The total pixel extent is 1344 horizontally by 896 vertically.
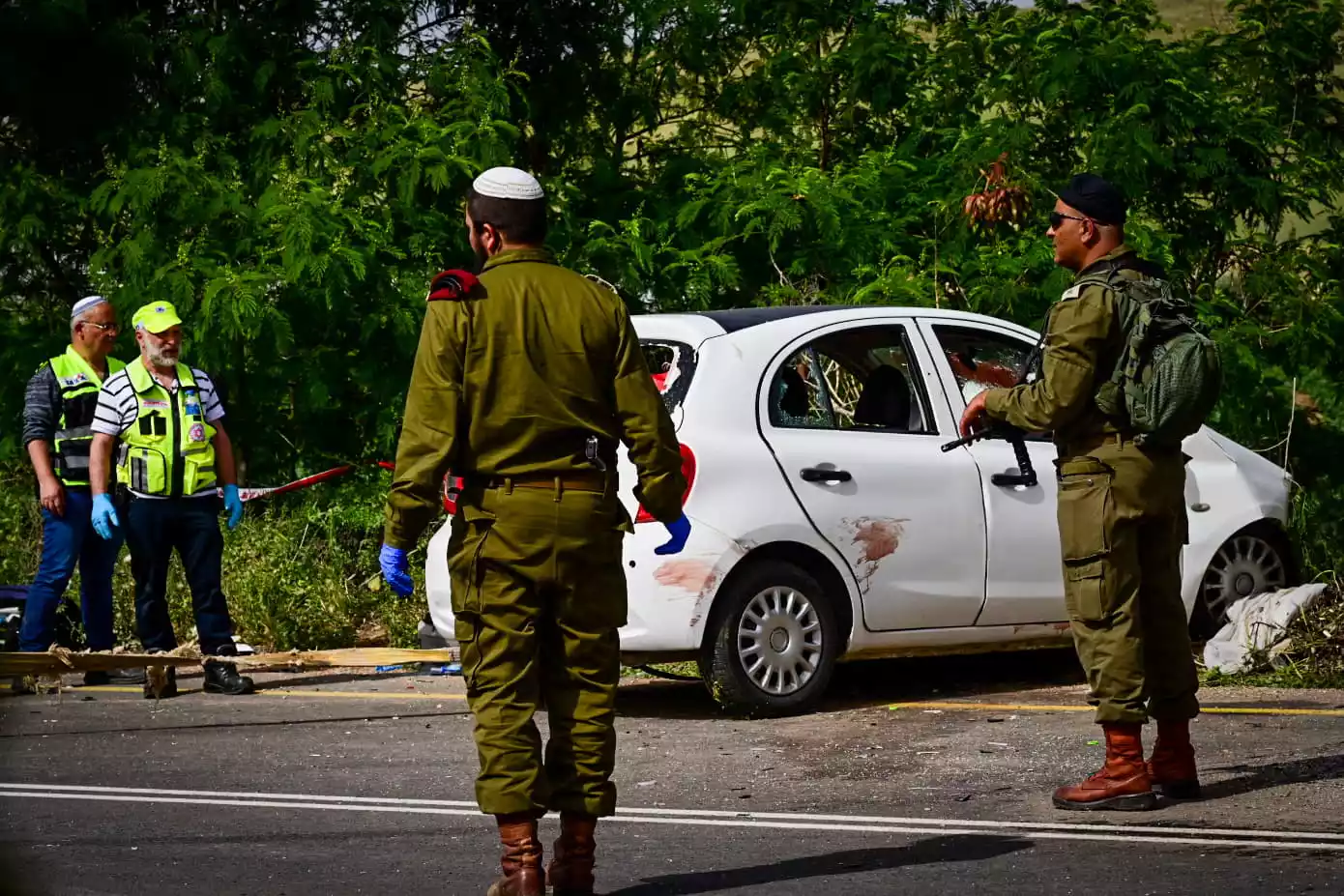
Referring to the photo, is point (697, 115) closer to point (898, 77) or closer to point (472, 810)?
point (898, 77)

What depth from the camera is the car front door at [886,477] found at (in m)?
7.97

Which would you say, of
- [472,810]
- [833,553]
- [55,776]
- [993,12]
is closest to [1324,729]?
[833,553]

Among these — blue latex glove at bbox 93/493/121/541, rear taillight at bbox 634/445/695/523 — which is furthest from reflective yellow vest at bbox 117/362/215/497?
rear taillight at bbox 634/445/695/523

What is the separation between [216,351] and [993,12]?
6741 mm

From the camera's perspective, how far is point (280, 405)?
42.2 ft

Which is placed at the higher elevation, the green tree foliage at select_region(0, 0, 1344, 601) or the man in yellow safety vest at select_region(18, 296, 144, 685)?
the green tree foliage at select_region(0, 0, 1344, 601)

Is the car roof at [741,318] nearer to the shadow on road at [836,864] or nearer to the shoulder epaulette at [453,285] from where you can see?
the shadow on road at [836,864]

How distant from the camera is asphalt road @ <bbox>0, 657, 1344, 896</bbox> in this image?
4.95 m

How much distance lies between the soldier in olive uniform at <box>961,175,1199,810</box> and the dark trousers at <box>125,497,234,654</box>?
4.97 m

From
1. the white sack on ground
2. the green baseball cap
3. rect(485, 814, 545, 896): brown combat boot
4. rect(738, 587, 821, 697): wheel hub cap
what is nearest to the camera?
rect(485, 814, 545, 896): brown combat boot

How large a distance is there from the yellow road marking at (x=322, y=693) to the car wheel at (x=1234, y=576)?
11.9ft

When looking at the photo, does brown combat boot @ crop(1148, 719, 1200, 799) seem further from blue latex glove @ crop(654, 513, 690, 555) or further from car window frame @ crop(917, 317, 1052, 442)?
car window frame @ crop(917, 317, 1052, 442)

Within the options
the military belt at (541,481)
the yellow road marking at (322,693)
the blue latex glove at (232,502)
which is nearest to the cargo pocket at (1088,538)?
the military belt at (541,481)

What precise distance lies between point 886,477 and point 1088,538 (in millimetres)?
2241
